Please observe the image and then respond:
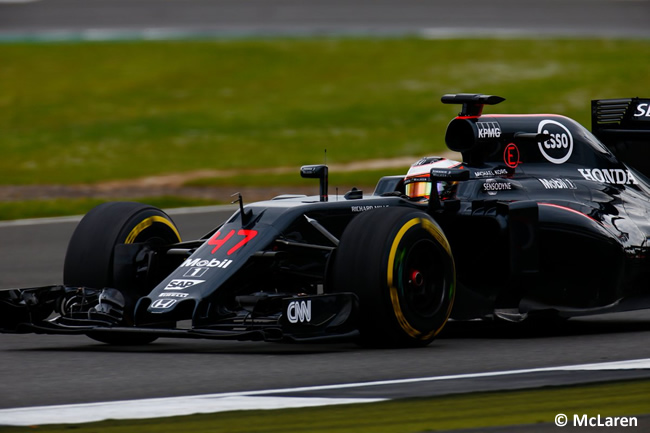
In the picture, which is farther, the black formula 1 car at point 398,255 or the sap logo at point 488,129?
the sap logo at point 488,129

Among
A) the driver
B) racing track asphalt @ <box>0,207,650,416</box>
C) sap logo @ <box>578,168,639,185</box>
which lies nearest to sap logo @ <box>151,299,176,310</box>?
racing track asphalt @ <box>0,207,650,416</box>

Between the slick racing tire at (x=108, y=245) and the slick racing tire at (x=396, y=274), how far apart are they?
156cm

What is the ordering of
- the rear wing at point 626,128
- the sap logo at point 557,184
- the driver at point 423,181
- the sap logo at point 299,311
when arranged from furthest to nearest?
1. the rear wing at point 626,128
2. the sap logo at point 557,184
3. the driver at point 423,181
4. the sap logo at point 299,311

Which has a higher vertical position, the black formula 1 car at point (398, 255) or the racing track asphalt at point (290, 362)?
the black formula 1 car at point (398, 255)

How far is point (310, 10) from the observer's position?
44469 mm

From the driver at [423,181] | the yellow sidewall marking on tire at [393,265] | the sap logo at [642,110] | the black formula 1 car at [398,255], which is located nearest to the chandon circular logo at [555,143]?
the black formula 1 car at [398,255]

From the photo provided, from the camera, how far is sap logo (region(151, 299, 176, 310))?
25.2 ft

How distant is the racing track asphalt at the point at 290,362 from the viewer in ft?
21.1

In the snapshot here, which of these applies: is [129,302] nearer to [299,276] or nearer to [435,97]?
[299,276]

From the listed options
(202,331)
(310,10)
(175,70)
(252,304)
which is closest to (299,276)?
(252,304)

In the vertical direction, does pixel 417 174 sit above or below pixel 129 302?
above

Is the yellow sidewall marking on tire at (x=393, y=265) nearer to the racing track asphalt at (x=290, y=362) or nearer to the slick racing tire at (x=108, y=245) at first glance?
the racing track asphalt at (x=290, y=362)

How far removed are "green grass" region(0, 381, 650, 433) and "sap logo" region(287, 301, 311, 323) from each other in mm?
1474

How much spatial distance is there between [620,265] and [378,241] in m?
2.31
